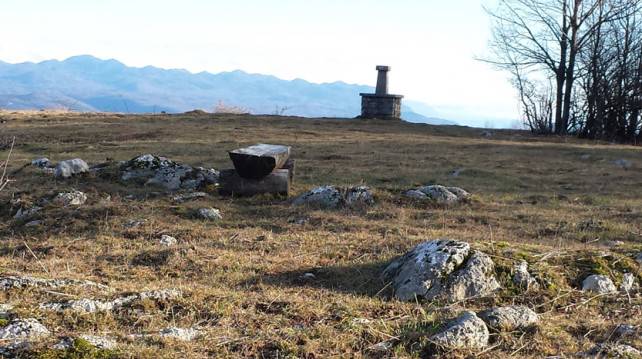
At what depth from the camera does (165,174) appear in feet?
45.2

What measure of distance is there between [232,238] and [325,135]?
64.8 ft

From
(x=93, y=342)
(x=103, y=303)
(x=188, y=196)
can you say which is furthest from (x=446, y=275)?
(x=188, y=196)

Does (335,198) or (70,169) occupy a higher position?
(70,169)

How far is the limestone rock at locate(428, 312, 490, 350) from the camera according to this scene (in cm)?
454

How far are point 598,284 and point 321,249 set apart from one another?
144 inches

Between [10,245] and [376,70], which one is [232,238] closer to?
[10,245]

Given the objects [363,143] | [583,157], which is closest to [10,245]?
[363,143]

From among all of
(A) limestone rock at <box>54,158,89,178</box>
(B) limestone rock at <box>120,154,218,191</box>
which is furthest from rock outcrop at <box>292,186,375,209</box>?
(A) limestone rock at <box>54,158,89,178</box>

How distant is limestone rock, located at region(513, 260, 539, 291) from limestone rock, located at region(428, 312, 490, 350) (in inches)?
61.3

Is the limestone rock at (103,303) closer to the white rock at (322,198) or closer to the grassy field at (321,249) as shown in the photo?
the grassy field at (321,249)

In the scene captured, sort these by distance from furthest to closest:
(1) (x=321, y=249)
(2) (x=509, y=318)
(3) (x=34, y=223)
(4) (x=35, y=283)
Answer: (3) (x=34, y=223), (1) (x=321, y=249), (4) (x=35, y=283), (2) (x=509, y=318)

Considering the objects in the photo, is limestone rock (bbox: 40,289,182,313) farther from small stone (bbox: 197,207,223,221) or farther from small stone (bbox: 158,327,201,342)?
small stone (bbox: 197,207,223,221)

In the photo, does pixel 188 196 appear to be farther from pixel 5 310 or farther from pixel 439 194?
pixel 5 310

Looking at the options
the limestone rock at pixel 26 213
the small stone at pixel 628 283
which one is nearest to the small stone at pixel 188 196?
the limestone rock at pixel 26 213
